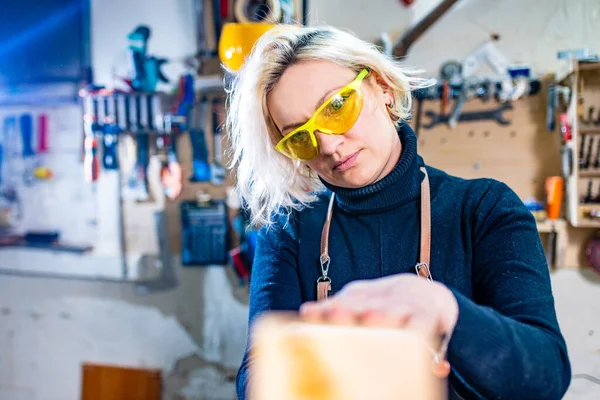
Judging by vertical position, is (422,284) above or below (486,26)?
below

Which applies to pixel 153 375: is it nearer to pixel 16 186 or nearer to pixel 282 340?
pixel 16 186

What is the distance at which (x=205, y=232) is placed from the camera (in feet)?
9.14

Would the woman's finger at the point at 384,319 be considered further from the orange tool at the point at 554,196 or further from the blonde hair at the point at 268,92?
the orange tool at the point at 554,196

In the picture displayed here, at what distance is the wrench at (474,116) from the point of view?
7.90ft

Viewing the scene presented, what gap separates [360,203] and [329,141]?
6.8 inches

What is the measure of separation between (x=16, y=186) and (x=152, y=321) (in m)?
1.33

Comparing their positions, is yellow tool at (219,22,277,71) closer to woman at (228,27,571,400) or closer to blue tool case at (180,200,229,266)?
blue tool case at (180,200,229,266)

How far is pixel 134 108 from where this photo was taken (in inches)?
109

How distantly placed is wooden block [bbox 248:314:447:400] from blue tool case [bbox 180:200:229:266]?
2186 millimetres

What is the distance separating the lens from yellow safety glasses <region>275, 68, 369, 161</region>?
93cm

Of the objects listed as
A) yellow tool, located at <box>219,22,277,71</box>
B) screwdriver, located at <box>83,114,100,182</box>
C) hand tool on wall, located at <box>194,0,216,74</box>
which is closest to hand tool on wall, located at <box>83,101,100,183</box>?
screwdriver, located at <box>83,114,100,182</box>

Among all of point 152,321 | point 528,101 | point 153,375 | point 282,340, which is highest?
point 528,101

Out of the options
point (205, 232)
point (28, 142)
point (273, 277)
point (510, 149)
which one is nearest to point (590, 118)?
point (510, 149)

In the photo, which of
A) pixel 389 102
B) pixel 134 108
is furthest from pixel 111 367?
pixel 389 102
